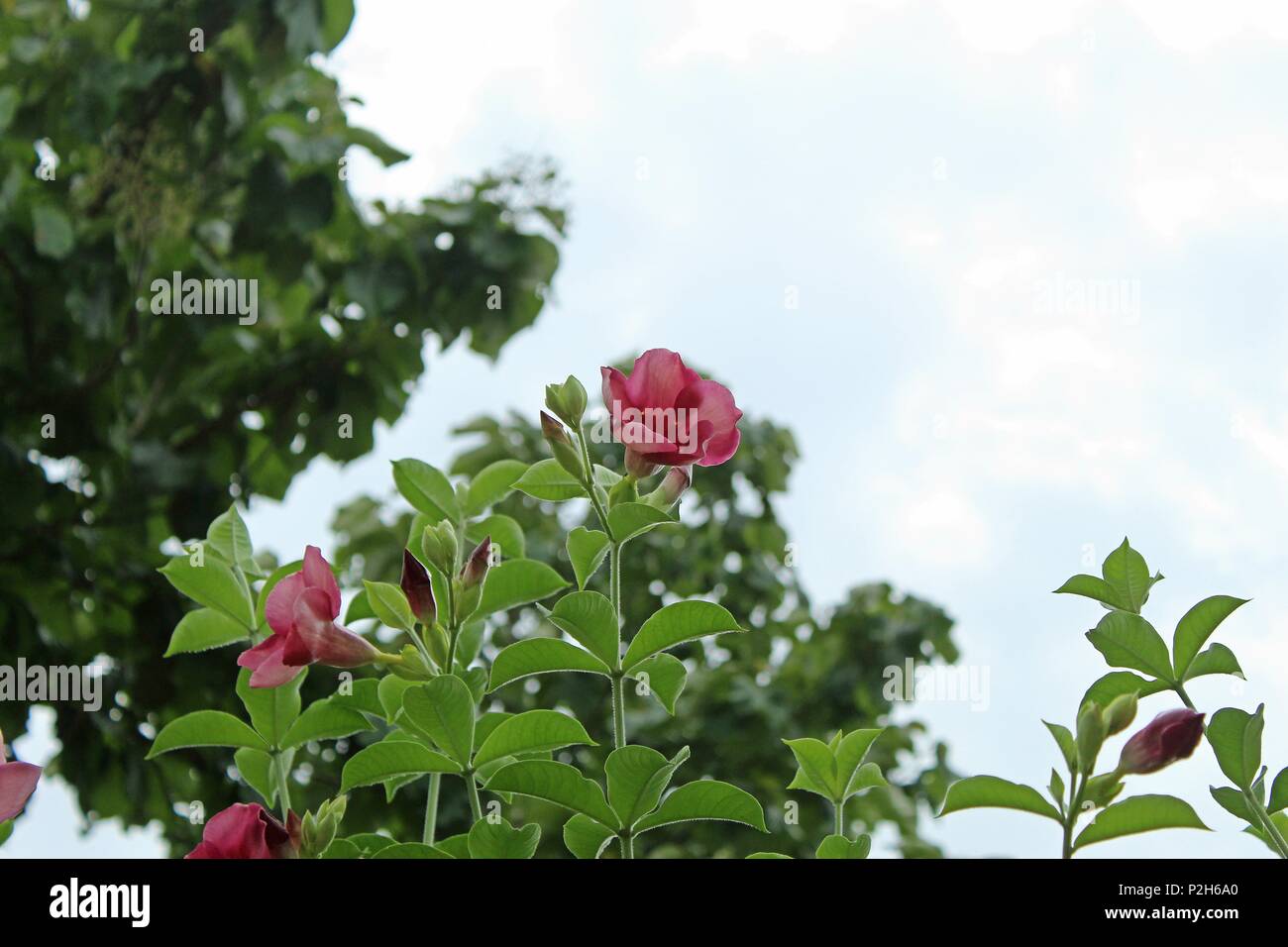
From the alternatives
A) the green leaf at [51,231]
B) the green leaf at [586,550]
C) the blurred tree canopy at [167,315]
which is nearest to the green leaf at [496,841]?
the green leaf at [586,550]

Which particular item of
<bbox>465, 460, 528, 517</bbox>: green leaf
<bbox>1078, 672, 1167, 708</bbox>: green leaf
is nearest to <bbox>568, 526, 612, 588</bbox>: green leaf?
<bbox>465, 460, 528, 517</bbox>: green leaf

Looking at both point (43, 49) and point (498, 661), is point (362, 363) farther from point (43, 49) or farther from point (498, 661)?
point (498, 661)

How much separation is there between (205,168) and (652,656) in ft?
9.08

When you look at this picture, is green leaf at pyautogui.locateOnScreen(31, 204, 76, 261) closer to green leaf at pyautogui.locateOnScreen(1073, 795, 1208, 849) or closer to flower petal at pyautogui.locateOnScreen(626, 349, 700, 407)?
flower petal at pyautogui.locateOnScreen(626, 349, 700, 407)

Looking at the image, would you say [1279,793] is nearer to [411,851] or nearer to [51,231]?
[411,851]

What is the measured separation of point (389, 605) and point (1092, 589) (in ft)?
0.95

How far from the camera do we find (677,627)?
1.67ft

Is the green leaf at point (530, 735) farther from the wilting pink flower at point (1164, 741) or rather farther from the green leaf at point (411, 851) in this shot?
the wilting pink flower at point (1164, 741)

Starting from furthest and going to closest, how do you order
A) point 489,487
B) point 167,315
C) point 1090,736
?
point 167,315, point 489,487, point 1090,736

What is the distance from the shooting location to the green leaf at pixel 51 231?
2676 mm

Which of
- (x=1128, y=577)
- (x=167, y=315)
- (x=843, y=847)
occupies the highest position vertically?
(x=167, y=315)

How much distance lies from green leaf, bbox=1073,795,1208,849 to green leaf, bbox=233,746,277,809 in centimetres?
37

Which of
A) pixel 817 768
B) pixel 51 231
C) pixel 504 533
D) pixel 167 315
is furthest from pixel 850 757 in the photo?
pixel 167 315
